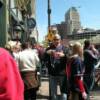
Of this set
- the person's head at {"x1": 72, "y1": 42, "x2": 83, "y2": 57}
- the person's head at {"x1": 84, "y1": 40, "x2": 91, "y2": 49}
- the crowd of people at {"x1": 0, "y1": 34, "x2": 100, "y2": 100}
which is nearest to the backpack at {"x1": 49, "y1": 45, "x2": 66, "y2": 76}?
the crowd of people at {"x1": 0, "y1": 34, "x2": 100, "y2": 100}

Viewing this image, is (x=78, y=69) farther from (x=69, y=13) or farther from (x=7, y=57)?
(x=69, y=13)

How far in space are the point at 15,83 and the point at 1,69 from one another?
0.49 ft

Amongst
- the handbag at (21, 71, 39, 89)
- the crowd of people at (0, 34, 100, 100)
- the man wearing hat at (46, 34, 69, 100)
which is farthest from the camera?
the man wearing hat at (46, 34, 69, 100)

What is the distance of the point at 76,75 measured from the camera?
10.0 meters

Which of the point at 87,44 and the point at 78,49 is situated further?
the point at 87,44

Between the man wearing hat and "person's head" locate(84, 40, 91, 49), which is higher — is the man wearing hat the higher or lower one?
the lower one

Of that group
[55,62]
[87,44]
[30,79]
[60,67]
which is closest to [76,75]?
[30,79]

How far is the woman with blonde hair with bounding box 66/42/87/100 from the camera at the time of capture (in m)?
9.99

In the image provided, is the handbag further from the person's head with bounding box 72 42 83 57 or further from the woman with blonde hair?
the person's head with bounding box 72 42 83 57

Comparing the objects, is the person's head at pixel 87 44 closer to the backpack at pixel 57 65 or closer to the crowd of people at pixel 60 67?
the crowd of people at pixel 60 67

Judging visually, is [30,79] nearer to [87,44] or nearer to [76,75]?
[76,75]

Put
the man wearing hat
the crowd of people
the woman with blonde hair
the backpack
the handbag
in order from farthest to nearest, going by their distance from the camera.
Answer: the man wearing hat
the backpack
the handbag
the crowd of people
the woman with blonde hair

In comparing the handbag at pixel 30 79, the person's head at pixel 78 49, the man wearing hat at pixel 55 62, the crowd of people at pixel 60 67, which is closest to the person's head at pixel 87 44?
the crowd of people at pixel 60 67

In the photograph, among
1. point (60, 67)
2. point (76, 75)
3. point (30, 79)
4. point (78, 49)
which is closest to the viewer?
point (76, 75)
